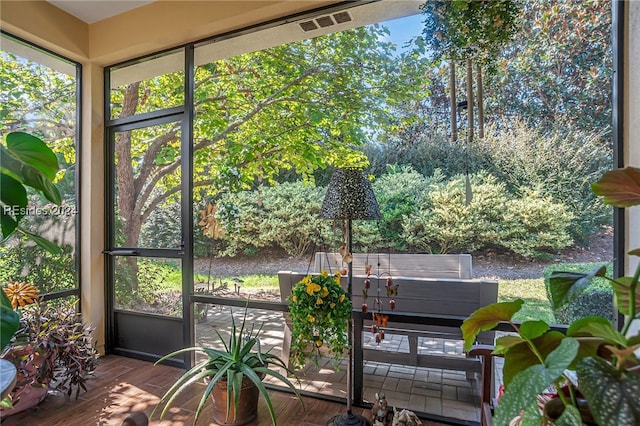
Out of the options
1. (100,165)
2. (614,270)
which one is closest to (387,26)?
(614,270)

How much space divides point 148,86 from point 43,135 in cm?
96

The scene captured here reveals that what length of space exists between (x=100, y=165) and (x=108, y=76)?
87 cm

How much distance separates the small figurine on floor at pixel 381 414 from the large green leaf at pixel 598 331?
1.23 metres

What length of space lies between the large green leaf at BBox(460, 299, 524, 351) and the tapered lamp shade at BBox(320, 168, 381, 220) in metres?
0.83

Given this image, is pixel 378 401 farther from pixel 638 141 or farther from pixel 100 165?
pixel 100 165

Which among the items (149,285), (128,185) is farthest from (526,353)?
(128,185)

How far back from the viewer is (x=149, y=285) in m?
3.09

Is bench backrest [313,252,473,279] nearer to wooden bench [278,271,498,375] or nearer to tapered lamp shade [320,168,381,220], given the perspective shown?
wooden bench [278,271,498,375]

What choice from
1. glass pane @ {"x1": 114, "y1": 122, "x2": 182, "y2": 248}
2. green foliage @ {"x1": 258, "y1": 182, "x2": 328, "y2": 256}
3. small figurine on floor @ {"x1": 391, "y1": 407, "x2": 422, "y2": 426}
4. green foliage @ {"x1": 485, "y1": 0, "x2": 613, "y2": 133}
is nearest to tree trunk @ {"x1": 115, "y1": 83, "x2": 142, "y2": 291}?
glass pane @ {"x1": 114, "y1": 122, "x2": 182, "y2": 248}

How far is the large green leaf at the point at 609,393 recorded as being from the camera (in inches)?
29.2

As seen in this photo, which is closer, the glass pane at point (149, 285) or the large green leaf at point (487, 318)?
the large green leaf at point (487, 318)

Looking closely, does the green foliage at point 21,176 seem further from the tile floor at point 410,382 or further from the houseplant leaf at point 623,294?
the houseplant leaf at point 623,294

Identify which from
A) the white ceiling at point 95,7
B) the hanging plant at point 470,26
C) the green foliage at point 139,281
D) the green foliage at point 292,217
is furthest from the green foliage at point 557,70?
the green foliage at point 139,281

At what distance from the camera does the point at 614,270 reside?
1816 mm
